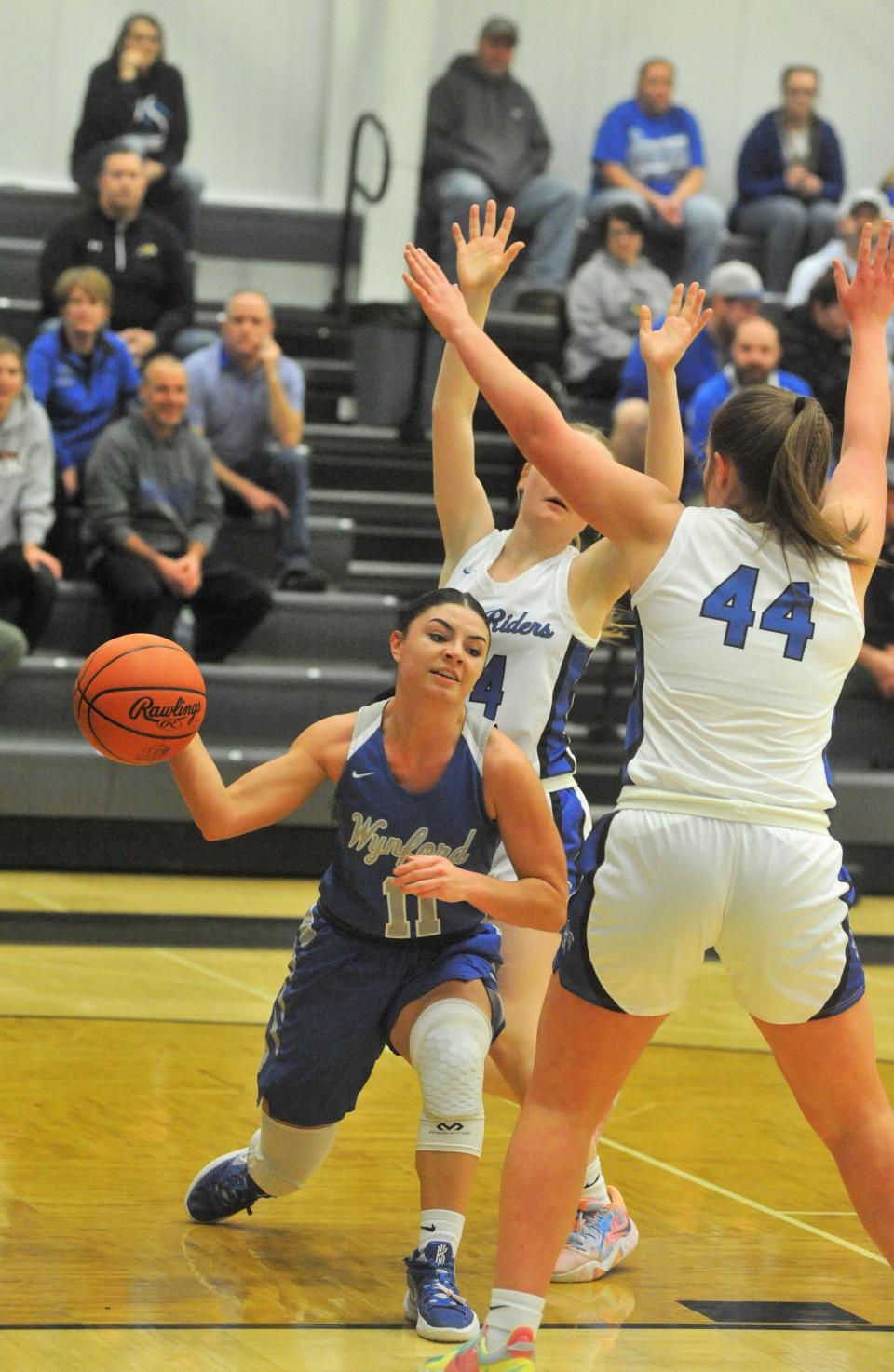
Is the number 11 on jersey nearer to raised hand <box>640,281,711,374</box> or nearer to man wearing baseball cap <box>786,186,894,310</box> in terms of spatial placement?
raised hand <box>640,281,711,374</box>

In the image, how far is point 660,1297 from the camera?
3570mm

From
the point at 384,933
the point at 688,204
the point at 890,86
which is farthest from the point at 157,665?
the point at 890,86

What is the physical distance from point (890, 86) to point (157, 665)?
11.3m

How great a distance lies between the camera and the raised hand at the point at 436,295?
3102mm

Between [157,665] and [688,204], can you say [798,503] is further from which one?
[688,204]

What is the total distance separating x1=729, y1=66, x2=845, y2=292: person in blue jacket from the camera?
457 inches

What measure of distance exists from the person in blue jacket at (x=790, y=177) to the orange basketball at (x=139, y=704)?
8785 millimetres

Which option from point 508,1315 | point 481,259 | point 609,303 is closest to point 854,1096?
point 508,1315

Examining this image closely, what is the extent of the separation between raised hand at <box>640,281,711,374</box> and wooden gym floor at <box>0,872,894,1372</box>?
167cm

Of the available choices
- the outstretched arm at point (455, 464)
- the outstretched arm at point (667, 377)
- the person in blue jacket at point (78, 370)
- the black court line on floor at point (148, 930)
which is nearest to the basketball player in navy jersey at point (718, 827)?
the outstretched arm at point (667, 377)

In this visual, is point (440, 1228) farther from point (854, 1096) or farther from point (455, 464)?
point (455, 464)

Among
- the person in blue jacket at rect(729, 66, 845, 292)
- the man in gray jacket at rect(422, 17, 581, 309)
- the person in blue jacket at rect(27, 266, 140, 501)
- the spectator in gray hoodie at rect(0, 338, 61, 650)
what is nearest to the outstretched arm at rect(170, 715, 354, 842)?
the spectator in gray hoodie at rect(0, 338, 61, 650)

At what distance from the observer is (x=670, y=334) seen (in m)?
3.25

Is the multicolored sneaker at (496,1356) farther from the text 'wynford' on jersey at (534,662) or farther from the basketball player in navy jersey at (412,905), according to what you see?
the text 'wynford' on jersey at (534,662)
